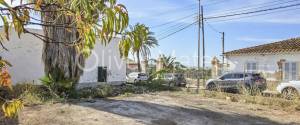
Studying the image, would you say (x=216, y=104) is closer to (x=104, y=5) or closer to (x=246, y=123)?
(x=246, y=123)

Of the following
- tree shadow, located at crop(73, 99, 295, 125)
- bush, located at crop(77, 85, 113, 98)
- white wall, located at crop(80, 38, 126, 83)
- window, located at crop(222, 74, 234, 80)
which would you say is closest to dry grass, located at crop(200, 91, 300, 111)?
tree shadow, located at crop(73, 99, 295, 125)

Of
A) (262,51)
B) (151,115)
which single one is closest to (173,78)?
(262,51)

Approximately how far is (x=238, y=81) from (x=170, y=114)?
41.1 ft

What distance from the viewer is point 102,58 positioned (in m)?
26.1

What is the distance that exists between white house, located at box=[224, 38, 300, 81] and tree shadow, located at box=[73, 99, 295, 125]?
1351cm

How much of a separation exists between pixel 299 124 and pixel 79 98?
28.5 ft

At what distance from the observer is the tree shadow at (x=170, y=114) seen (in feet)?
41.0

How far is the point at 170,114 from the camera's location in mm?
13484

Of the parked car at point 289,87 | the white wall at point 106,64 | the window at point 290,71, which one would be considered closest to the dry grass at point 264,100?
the parked car at point 289,87

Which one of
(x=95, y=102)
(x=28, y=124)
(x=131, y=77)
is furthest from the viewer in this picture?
(x=131, y=77)

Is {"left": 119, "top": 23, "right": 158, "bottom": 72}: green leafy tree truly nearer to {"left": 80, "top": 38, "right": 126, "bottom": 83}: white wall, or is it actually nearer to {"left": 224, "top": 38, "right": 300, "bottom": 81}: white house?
{"left": 80, "top": 38, "right": 126, "bottom": 83}: white wall

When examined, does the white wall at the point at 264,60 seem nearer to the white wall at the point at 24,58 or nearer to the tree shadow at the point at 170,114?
the white wall at the point at 24,58

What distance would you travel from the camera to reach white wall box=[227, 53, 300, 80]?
95.1 ft

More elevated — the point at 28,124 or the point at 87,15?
the point at 87,15
